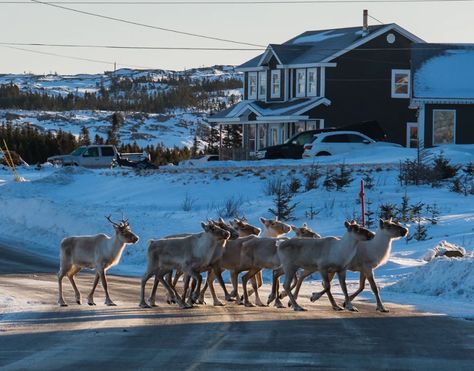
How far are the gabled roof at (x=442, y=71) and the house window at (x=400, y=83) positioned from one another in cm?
728

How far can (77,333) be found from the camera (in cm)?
1588

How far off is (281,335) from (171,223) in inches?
776

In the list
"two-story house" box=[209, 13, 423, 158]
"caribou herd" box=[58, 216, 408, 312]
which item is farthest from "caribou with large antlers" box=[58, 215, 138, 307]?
"two-story house" box=[209, 13, 423, 158]

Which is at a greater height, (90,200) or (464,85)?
(464,85)

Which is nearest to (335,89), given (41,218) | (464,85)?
(464,85)

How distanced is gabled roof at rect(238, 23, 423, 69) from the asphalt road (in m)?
48.2

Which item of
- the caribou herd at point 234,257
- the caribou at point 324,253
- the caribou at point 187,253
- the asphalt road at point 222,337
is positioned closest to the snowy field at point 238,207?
the caribou herd at point 234,257

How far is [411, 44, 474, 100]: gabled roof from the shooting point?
58312 millimetres

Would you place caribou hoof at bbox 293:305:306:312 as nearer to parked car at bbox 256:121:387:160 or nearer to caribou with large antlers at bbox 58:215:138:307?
caribou with large antlers at bbox 58:215:138:307

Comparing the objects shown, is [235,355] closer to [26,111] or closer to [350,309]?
[350,309]

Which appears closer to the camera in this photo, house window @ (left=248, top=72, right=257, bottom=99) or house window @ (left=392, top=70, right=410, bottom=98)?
house window @ (left=392, top=70, right=410, bottom=98)

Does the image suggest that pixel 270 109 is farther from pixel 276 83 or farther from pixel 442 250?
pixel 442 250

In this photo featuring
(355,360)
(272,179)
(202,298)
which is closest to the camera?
(355,360)

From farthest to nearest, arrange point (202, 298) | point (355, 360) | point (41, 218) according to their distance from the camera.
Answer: point (41, 218) < point (202, 298) < point (355, 360)
